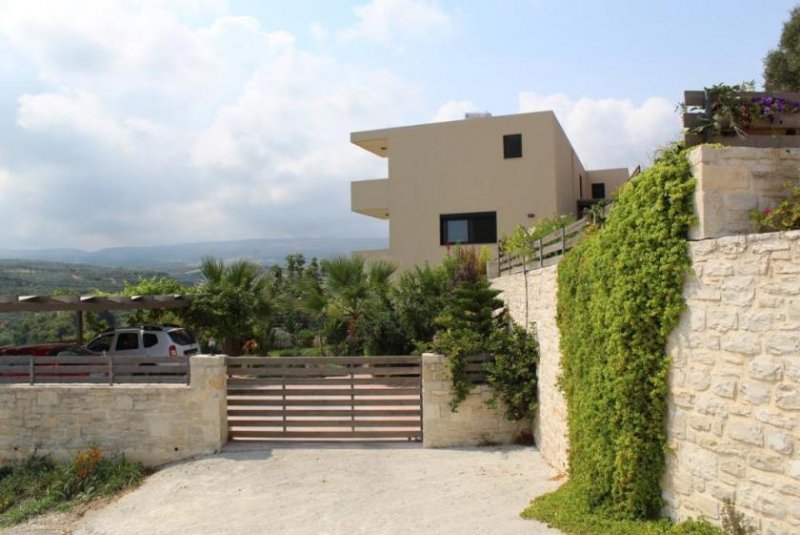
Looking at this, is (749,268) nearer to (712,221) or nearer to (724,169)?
(712,221)

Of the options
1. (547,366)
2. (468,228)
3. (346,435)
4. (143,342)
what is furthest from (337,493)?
(468,228)

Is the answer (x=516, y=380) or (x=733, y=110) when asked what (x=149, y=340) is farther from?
(x=733, y=110)

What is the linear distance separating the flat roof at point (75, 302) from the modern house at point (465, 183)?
25.7 feet

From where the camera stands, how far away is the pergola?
12453mm

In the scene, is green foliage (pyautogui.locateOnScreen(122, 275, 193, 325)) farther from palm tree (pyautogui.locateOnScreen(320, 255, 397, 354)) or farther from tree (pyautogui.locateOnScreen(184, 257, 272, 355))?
palm tree (pyautogui.locateOnScreen(320, 255, 397, 354))

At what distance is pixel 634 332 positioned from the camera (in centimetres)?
Answer: 546

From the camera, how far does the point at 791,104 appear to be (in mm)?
5590

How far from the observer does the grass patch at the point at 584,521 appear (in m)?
5.00

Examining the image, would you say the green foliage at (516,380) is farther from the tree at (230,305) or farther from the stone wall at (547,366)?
the tree at (230,305)

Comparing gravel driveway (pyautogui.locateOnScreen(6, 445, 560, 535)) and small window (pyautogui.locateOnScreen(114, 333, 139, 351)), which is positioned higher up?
small window (pyautogui.locateOnScreen(114, 333, 139, 351))

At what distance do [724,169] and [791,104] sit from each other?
157 cm

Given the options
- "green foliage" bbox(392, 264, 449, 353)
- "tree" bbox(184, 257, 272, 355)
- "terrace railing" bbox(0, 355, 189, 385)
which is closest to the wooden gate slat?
"terrace railing" bbox(0, 355, 189, 385)

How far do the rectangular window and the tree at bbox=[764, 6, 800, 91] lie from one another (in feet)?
33.6

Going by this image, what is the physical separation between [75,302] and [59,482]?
5115 mm
